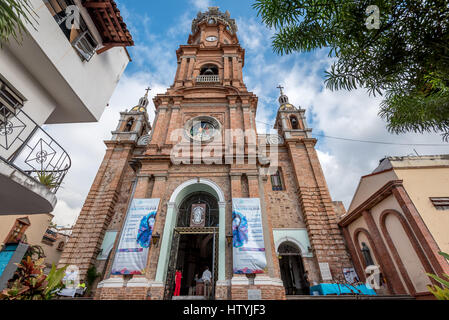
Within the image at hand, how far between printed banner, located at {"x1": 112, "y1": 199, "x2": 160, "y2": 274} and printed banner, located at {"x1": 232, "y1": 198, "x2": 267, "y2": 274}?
12.0 feet

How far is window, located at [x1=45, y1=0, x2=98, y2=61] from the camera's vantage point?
6.37 meters

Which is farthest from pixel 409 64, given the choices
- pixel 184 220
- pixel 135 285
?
pixel 135 285

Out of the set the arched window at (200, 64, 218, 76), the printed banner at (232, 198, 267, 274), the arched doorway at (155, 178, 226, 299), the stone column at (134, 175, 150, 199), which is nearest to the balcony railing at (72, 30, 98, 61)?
the stone column at (134, 175, 150, 199)

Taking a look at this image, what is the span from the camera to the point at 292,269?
43.4 feet

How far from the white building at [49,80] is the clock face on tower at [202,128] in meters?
5.67

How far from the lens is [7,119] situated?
565 cm

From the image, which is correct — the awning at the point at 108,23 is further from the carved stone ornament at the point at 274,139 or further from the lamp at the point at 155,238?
the carved stone ornament at the point at 274,139

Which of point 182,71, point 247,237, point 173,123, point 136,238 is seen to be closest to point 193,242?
point 136,238

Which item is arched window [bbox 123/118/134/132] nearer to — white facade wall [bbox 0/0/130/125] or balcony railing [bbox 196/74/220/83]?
balcony railing [bbox 196/74/220/83]

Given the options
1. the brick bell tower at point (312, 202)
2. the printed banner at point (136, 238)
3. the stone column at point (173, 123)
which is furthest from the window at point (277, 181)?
the printed banner at point (136, 238)

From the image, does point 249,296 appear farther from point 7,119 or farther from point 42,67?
point 42,67

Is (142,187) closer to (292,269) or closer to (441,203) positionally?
(292,269)

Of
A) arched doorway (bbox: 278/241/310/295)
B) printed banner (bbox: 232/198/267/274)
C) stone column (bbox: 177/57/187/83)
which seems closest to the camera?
printed banner (bbox: 232/198/267/274)

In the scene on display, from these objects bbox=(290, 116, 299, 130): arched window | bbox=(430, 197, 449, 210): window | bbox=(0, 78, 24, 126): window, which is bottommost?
bbox=(430, 197, 449, 210): window
